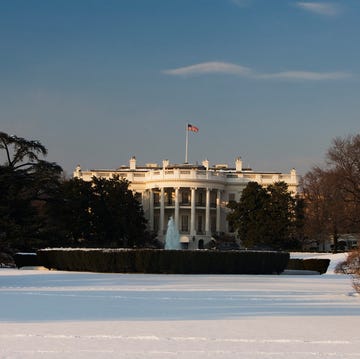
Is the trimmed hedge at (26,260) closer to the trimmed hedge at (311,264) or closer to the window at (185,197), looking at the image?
the trimmed hedge at (311,264)

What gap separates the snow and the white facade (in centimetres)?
8061

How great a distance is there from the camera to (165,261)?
41.2 meters

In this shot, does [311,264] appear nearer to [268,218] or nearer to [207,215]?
[268,218]

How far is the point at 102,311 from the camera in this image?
59.8 feet

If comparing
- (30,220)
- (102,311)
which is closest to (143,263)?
(30,220)

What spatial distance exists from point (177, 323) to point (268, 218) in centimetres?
6693

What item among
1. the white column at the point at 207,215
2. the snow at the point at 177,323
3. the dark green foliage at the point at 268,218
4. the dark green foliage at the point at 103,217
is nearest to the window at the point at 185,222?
the white column at the point at 207,215

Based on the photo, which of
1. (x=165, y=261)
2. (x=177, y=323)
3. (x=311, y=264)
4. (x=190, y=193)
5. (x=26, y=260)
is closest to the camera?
(x=177, y=323)

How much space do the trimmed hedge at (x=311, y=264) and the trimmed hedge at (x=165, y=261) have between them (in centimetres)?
779

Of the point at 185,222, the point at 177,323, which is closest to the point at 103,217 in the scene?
the point at 185,222

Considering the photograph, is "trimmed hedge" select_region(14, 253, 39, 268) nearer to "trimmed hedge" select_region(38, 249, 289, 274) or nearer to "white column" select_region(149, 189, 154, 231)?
"trimmed hedge" select_region(38, 249, 289, 274)

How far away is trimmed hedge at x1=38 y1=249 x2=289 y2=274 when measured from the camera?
135ft

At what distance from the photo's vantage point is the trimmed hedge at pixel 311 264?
50.4m

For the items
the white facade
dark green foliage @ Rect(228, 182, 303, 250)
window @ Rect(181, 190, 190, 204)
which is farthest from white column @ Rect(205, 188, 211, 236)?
dark green foliage @ Rect(228, 182, 303, 250)
